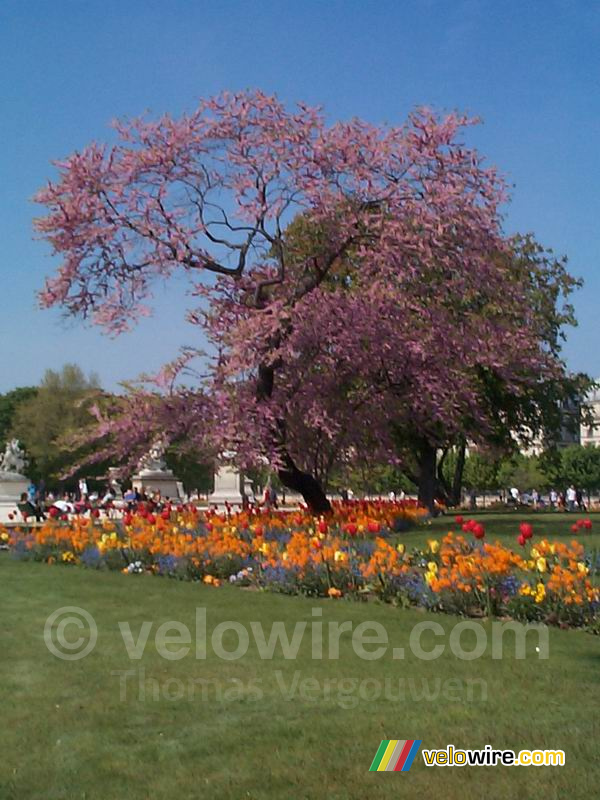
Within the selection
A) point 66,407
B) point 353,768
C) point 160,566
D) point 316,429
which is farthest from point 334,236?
point 66,407

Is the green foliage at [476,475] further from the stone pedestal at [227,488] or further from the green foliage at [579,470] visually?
the stone pedestal at [227,488]

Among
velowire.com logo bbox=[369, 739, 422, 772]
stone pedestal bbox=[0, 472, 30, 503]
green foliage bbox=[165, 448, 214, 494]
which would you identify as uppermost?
green foliage bbox=[165, 448, 214, 494]

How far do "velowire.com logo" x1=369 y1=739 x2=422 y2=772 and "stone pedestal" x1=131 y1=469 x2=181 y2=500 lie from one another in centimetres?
4061

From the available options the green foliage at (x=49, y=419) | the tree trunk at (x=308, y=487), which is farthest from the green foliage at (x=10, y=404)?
the tree trunk at (x=308, y=487)

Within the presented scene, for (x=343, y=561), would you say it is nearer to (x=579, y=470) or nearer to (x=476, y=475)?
(x=476, y=475)

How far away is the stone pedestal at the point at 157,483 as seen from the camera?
1817 inches

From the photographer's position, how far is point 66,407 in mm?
70312

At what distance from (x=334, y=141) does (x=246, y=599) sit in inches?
368

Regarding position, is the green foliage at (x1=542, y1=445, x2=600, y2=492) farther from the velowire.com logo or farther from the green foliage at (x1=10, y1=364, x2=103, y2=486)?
the velowire.com logo

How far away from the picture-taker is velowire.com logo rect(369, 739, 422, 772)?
16.2 ft

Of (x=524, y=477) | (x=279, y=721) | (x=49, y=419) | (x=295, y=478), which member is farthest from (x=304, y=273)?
(x=524, y=477)

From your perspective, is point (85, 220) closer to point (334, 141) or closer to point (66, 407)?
point (334, 141)

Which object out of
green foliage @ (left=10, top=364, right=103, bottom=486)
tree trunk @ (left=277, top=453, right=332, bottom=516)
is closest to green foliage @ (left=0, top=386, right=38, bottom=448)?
green foliage @ (left=10, top=364, right=103, bottom=486)

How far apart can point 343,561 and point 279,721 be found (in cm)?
479
